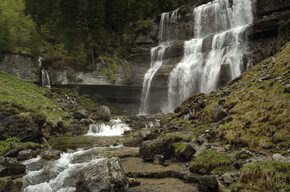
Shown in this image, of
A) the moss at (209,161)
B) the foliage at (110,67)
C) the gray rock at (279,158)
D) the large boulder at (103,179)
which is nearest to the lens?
the gray rock at (279,158)

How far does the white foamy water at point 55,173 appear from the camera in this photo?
849 centimetres

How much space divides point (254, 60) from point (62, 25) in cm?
3875

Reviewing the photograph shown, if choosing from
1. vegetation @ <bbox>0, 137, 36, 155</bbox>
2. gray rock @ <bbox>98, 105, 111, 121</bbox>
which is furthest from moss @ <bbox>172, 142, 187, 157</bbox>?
gray rock @ <bbox>98, 105, 111, 121</bbox>

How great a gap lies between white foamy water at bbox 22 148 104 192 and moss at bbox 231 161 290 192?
21.1 feet

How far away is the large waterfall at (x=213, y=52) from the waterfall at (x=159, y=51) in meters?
0.29

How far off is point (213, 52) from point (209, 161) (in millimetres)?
26475

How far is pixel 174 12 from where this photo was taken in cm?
4266

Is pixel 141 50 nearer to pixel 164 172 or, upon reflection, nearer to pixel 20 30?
pixel 20 30

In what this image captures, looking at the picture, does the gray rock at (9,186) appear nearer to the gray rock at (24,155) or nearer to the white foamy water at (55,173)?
the white foamy water at (55,173)

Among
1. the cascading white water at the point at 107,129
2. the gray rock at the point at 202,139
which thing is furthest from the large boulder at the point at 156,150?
the cascading white water at the point at 107,129

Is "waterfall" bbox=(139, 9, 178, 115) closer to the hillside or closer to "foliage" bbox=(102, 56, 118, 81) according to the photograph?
"foliage" bbox=(102, 56, 118, 81)

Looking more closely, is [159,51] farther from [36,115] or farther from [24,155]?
[24,155]

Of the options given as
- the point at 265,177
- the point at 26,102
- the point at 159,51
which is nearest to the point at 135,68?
the point at 159,51

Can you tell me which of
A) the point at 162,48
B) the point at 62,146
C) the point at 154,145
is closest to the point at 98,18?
the point at 162,48
